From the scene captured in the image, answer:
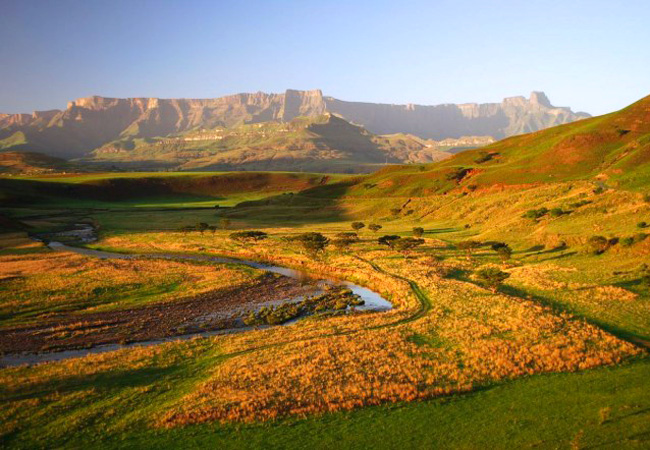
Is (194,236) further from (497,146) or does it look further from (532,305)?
(497,146)

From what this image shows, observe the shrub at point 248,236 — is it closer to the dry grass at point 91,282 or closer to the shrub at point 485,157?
the dry grass at point 91,282

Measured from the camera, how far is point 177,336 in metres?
46.1

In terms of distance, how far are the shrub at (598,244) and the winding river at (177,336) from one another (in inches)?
1206

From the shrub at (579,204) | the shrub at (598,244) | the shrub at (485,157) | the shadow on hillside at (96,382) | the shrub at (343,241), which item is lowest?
the shadow on hillside at (96,382)

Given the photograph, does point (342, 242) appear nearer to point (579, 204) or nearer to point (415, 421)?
point (579, 204)

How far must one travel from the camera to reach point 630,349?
116 ft

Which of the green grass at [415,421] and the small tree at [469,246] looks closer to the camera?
the green grass at [415,421]

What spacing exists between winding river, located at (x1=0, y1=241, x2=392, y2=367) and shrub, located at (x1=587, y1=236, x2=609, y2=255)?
30626 mm

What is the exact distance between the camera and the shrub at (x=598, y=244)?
2488 inches

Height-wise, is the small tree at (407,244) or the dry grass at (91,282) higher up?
the small tree at (407,244)

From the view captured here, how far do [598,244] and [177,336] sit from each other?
5599 cm

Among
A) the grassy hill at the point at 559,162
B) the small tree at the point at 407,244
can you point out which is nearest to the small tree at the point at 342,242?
the small tree at the point at 407,244

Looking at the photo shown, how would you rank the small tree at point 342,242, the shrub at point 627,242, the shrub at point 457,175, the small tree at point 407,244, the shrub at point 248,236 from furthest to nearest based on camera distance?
1. the shrub at point 457,175
2. the shrub at point 248,236
3. the small tree at point 342,242
4. the small tree at point 407,244
5. the shrub at point 627,242

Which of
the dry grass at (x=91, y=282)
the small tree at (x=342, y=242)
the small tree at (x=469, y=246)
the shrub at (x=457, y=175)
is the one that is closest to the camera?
the dry grass at (x=91, y=282)
